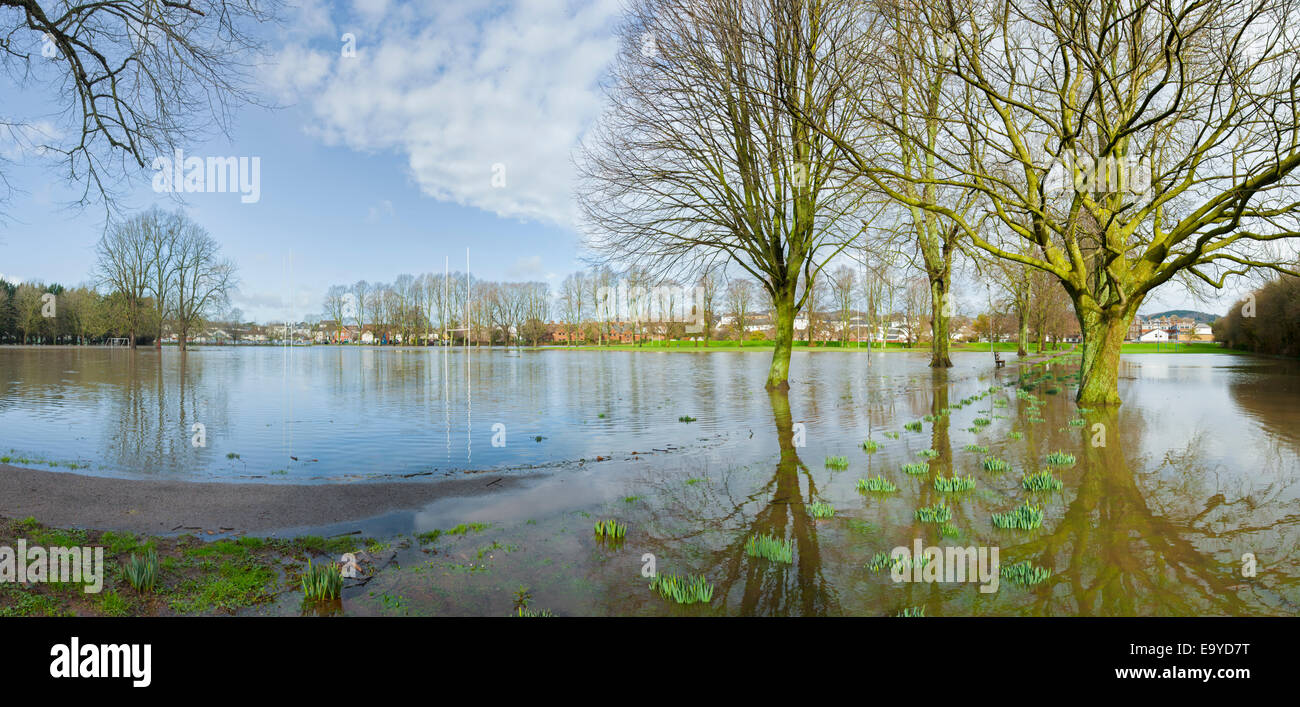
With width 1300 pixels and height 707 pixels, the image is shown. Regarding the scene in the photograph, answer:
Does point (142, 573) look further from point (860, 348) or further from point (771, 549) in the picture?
point (860, 348)

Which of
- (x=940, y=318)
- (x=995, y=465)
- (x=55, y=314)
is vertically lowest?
(x=995, y=465)

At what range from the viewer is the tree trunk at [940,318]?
102 ft

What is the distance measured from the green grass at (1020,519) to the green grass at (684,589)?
3454mm

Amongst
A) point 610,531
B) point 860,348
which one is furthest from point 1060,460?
point 860,348

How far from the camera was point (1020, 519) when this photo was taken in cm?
590

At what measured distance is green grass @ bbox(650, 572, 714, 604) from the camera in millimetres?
4211

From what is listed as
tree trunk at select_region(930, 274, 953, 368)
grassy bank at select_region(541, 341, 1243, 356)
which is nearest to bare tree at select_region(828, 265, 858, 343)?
grassy bank at select_region(541, 341, 1243, 356)

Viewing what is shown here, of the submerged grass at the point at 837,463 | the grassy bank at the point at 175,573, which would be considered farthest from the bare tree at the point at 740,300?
the grassy bank at the point at 175,573

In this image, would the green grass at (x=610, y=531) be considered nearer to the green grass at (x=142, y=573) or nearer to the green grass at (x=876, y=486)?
the green grass at (x=876, y=486)

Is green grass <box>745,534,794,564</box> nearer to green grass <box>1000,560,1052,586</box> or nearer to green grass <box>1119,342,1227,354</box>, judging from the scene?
green grass <box>1000,560,1052,586</box>

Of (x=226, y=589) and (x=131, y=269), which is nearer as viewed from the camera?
(x=226, y=589)

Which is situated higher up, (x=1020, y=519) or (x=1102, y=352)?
(x=1102, y=352)

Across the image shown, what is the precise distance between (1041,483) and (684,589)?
230 inches

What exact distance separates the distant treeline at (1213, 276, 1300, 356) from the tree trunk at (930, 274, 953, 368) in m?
22.5
